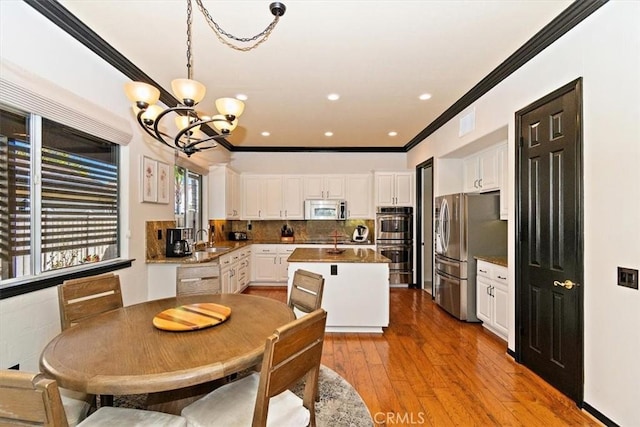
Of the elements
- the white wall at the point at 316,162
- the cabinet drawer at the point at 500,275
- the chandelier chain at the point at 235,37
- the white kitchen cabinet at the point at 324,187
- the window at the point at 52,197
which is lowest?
the cabinet drawer at the point at 500,275

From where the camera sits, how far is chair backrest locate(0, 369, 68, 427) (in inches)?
36.8

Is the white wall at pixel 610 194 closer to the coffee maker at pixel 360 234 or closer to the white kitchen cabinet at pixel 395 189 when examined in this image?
the white kitchen cabinet at pixel 395 189

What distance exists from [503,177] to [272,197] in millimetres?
4278

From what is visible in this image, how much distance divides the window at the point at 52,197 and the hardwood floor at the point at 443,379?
2401 mm

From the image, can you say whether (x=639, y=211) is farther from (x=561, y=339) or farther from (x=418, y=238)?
(x=418, y=238)

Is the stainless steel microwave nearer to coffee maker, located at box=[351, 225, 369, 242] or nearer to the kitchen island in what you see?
coffee maker, located at box=[351, 225, 369, 242]

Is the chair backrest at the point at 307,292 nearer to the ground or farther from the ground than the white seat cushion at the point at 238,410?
farther from the ground

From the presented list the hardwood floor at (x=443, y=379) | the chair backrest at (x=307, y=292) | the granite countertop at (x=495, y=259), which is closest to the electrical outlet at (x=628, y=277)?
the hardwood floor at (x=443, y=379)

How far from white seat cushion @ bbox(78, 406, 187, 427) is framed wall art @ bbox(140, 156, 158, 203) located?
2.48 metres

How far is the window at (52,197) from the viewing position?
2141mm

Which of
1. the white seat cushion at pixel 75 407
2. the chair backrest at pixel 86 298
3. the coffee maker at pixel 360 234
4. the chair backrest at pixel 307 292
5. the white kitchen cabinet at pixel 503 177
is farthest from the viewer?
the coffee maker at pixel 360 234

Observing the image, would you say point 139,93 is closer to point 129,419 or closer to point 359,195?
point 129,419

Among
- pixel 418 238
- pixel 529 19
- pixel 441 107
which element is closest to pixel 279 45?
pixel 529 19

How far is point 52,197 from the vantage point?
2.48 m
